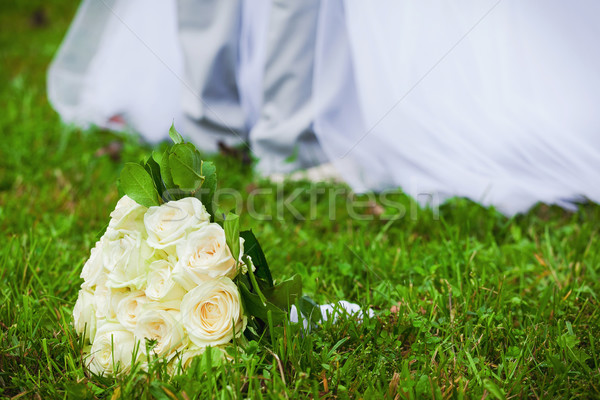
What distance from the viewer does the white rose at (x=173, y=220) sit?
85 cm

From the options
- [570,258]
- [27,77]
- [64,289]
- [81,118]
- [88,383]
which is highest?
[570,258]

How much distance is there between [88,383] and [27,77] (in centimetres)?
241

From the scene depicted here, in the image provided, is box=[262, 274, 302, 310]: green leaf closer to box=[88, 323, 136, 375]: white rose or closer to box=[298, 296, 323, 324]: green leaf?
box=[298, 296, 323, 324]: green leaf

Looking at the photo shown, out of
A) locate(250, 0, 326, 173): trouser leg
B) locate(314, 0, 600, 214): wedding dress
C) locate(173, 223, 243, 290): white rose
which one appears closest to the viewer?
locate(173, 223, 243, 290): white rose

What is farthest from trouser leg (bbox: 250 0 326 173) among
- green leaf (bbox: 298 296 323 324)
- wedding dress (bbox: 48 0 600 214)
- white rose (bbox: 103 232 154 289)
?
white rose (bbox: 103 232 154 289)

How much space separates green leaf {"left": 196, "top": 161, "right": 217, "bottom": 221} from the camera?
2.99 feet

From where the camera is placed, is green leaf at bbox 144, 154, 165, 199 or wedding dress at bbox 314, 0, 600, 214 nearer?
green leaf at bbox 144, 154, 165, 199

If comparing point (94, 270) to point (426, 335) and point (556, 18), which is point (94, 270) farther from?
point (556, 18)

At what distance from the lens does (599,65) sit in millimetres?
1688

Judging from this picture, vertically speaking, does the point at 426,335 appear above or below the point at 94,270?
above

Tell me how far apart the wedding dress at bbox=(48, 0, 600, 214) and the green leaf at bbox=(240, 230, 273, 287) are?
902mm

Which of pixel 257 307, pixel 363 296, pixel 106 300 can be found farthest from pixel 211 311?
pixel 363 296

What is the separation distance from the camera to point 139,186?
0.88m

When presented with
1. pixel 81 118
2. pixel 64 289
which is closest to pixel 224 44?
pixel 81 118
